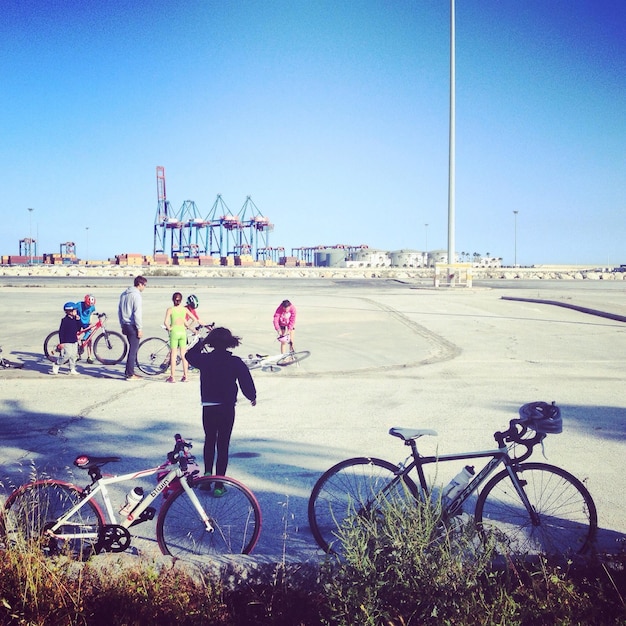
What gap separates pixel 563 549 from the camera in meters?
4.29

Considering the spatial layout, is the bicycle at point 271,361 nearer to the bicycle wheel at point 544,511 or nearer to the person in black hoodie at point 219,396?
the person in black hoodie at point 219,396

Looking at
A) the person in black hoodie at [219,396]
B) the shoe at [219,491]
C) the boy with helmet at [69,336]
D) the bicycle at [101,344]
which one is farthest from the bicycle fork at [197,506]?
the bicycle at [101,344]

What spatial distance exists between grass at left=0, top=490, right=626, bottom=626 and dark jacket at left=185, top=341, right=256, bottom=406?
1.68 meters

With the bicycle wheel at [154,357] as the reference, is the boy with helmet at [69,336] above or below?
above

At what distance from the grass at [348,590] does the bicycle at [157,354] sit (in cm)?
762

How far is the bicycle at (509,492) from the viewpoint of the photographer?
161 inches

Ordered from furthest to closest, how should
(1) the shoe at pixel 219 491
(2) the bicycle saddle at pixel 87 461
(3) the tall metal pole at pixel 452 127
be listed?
(3) the tall metal pole at pixel 452 127, (1) the shoe at pixel 219 491, (2) the bicycle saddle at pixel 87 461

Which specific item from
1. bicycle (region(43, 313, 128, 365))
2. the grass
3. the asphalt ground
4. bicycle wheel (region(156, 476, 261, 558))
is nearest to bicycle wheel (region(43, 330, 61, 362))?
bicycle (region(43, 313, 128, 365))

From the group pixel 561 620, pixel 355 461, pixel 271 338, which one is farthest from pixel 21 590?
pixel 271 338

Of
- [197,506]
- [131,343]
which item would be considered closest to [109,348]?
[131,343]

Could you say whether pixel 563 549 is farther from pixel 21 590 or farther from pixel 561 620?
pixel 21 590

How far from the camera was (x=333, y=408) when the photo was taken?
8727 millimetres

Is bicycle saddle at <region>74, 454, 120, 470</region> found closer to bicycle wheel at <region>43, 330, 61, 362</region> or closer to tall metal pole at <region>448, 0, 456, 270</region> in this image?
bicycle wheel at <region>43, 330, 61, 362</region>

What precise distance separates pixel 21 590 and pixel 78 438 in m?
4.12
